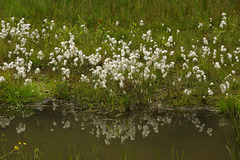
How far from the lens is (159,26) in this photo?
28.9 ft

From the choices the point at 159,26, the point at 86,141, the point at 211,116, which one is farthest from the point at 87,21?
the point at 86,141

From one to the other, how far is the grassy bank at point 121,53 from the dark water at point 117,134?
452 mm

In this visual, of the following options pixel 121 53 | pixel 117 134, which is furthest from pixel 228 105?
pixel 121 53

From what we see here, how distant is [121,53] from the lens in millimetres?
5598

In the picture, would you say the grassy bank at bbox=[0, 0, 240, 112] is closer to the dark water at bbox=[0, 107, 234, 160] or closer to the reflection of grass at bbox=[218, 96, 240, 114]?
the reflection of grass at bbox=[218, 96, 240, 114]

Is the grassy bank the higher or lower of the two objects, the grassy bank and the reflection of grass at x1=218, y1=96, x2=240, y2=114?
the higher

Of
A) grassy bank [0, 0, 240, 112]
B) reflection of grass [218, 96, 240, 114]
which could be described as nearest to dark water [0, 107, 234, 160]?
reflection of grass [218, 96, 240, 114]

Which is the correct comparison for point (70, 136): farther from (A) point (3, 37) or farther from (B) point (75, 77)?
(A) point (3, 37)

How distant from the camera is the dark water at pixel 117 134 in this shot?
3.49 metres

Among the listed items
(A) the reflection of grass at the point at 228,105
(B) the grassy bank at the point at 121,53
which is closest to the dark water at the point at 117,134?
(A) the reflection of grass at the point at 228,105

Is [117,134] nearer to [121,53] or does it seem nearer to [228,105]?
[228,105]

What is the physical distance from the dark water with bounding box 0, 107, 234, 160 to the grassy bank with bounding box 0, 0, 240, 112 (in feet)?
1.48

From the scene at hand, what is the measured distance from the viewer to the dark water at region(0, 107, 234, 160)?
349 cm

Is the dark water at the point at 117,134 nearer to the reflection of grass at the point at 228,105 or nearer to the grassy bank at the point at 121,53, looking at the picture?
the reflection of grass at the point at 228,105
